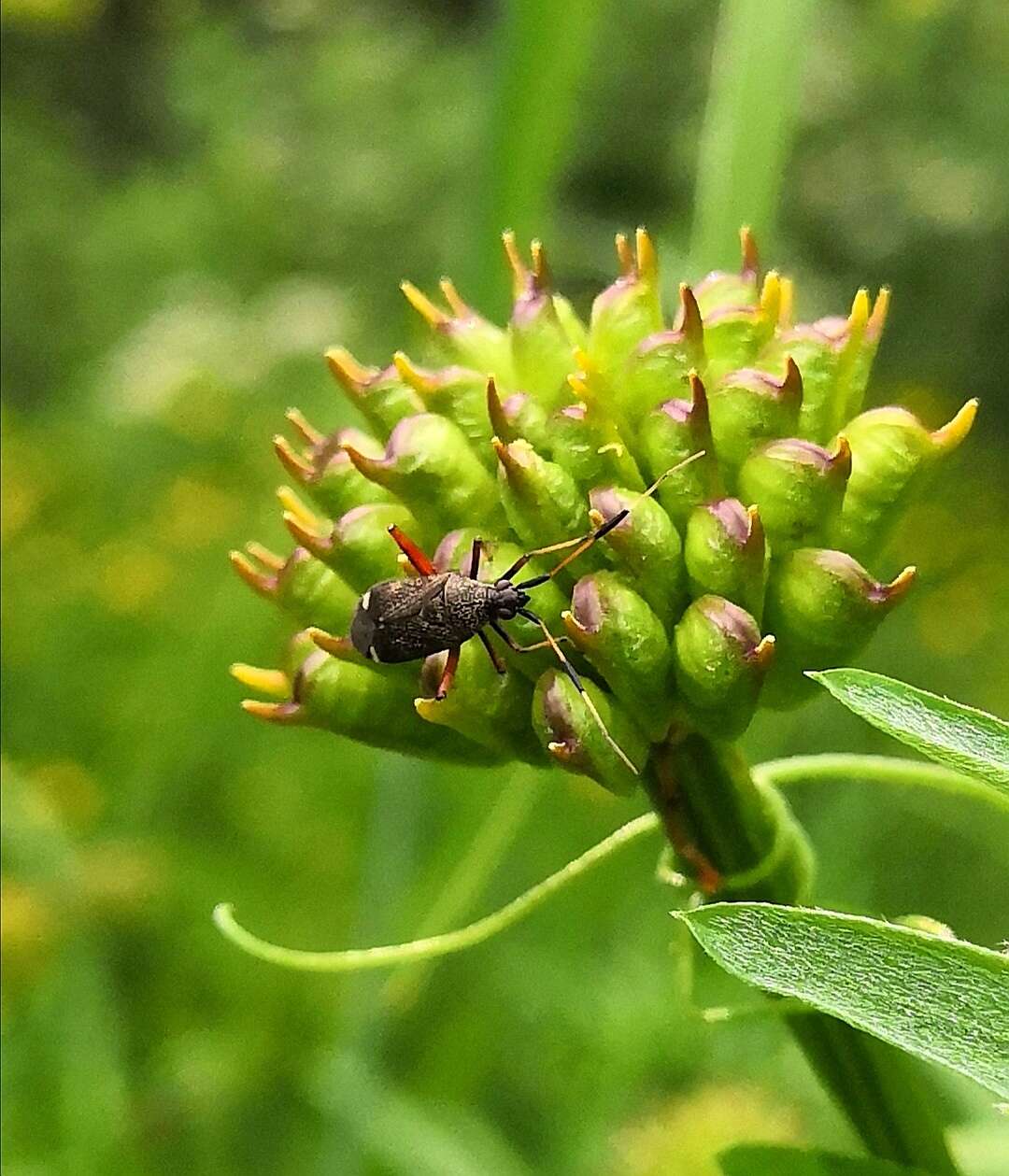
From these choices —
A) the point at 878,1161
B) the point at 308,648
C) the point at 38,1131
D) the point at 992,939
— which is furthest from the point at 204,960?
the point at 878,1161

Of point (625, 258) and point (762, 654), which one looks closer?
point (762, 654)

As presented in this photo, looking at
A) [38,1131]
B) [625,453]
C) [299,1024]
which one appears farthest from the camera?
[299,1024]

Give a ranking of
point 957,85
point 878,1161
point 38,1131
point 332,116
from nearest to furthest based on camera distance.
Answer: point 878,1161 < point 38,1131 < point 957,85 < point 332,116

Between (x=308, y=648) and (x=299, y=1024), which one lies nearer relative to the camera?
(x=308, y=648)

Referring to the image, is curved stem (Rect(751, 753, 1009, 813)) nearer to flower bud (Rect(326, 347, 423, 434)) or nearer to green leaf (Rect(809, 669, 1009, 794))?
green leaf (Rect(809, 669, 1009, 794))

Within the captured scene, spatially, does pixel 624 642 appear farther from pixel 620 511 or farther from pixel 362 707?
pixel 362 707

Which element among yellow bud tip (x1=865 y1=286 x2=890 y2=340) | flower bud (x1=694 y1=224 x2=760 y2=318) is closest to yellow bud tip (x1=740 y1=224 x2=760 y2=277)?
flower bud (x1=694 y1=224 x2=760 y2=318)

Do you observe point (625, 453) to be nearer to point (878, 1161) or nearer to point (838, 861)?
point (878, 1161)

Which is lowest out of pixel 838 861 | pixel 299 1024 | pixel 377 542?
pixel 299 1024

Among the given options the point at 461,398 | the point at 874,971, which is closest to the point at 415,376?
the point at 461,398
